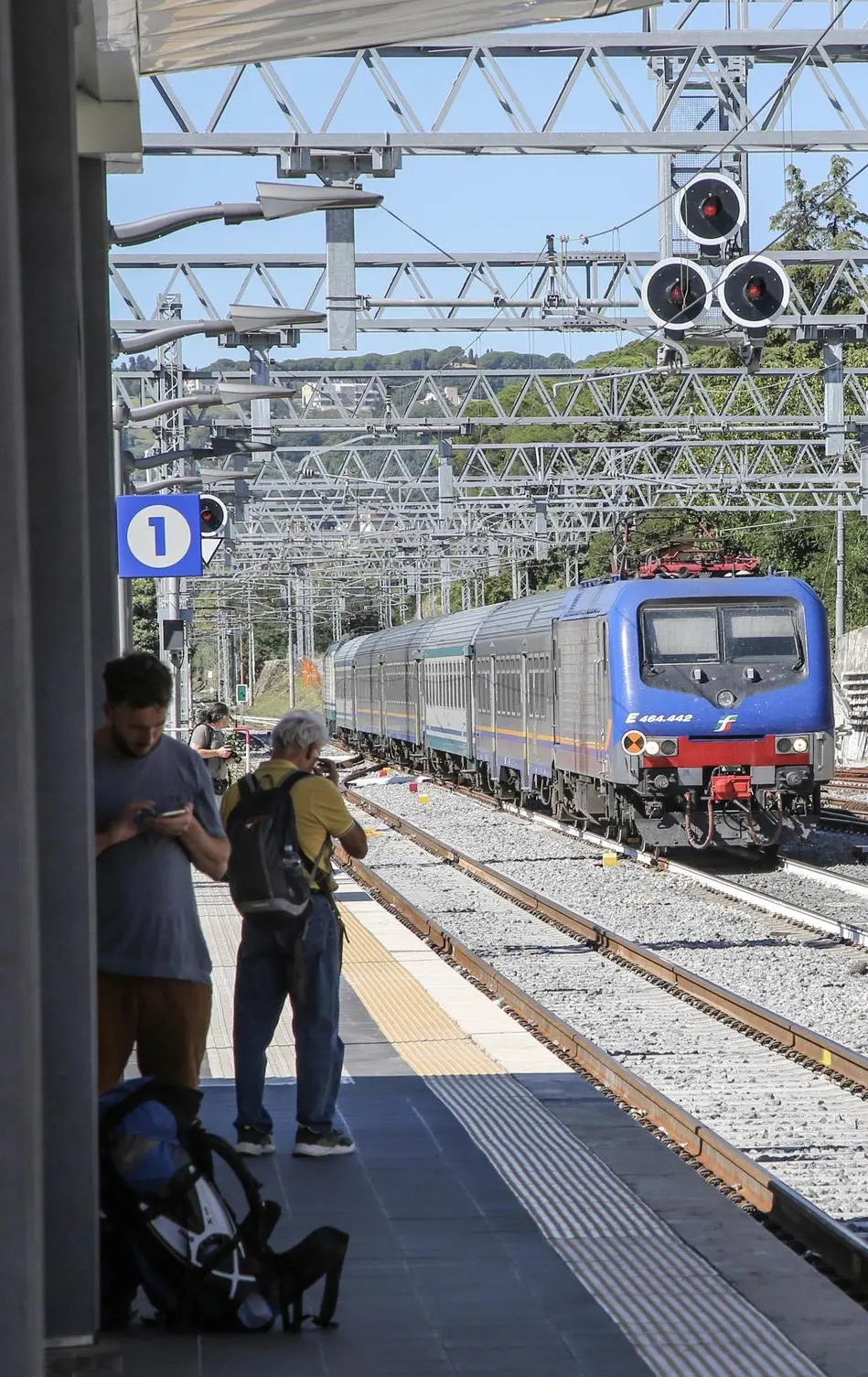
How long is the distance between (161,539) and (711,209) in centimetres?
493

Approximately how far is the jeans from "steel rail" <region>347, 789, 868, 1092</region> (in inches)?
136

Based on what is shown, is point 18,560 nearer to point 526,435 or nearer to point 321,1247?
point 321,1247

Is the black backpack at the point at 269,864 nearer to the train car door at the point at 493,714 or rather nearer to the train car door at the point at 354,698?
the train car door at the point at 493,714

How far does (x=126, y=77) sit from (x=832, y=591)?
47837 millimetres

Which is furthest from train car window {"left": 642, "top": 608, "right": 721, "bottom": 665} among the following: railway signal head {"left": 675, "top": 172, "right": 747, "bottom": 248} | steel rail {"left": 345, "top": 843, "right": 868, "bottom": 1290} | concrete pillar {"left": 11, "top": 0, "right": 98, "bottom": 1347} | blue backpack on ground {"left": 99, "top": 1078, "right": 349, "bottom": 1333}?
concrete pillar {"left": 11, "top": 0, "right": 98, "bottom": 1347}

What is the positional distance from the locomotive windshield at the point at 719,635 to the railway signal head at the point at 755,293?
13.1 feet

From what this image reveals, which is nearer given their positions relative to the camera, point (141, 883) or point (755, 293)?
point (141, 883)

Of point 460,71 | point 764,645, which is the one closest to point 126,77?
point 460,71

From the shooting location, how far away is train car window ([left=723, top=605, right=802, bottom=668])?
66.4ft

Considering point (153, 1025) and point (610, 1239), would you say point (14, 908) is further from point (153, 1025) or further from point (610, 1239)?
point (610, 1239)

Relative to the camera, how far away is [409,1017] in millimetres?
11312

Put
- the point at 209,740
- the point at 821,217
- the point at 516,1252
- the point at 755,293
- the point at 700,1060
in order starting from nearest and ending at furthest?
1. the point at 516,1252
2. the point at 700,1060
3. the point at 755,293
4. the point at 209,740
5. the point at 821,217

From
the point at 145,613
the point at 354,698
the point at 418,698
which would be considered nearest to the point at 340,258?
the point at 418,698

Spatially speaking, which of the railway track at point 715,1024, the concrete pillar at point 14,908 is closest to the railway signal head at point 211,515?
the railway track at point 715,1024
